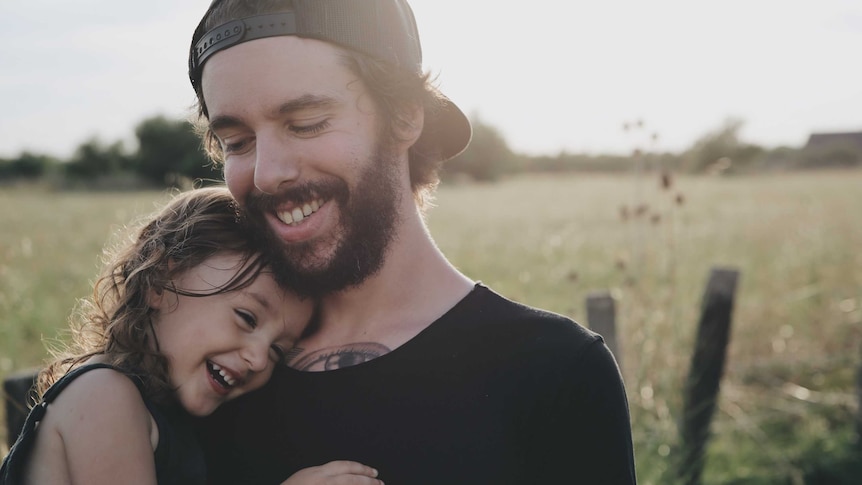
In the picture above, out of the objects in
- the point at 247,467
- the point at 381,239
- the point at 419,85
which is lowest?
the point at 247,467

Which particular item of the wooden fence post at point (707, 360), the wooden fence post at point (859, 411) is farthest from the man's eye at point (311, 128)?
the wooden fence post at point (859, 411)

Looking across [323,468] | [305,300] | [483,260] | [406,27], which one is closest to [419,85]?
[406,27]

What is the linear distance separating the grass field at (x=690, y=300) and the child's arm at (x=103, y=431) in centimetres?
85

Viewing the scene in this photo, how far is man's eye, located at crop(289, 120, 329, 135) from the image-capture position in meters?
1.82

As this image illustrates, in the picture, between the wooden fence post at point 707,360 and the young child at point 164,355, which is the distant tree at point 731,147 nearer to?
the wooden fence post at point 707,360

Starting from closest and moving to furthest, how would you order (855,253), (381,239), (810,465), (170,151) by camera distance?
(381,239) → (810,465) → (855,253) → (170,151)

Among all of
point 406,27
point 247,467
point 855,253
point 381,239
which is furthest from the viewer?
point 855,253

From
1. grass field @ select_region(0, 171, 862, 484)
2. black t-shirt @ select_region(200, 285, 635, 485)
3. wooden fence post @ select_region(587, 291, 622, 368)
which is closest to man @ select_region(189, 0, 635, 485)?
black t-shirt @ select_region(200, 285, 635, 485)

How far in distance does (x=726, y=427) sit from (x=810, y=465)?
59 cm

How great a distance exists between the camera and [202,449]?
6.08 feet

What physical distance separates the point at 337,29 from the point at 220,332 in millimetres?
889

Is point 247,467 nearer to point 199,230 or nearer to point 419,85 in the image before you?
point 199,230

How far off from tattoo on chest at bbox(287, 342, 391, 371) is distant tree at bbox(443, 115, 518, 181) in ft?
178

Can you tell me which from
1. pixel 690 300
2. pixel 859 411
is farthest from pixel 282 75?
pixel 690 300
